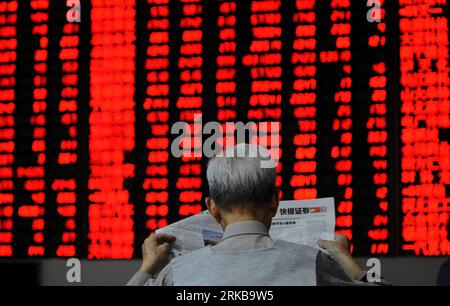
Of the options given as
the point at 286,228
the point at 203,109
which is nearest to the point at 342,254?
the point at 286,228

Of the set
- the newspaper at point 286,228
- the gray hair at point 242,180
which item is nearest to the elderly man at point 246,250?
the gray hair at point 242,180

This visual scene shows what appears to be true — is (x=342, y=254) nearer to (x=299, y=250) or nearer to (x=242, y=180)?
(x=299, y=250)

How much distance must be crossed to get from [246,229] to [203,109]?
1.11 meters

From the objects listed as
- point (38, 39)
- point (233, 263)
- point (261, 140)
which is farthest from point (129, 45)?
point (233, 263)

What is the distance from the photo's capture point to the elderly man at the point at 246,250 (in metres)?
1.41

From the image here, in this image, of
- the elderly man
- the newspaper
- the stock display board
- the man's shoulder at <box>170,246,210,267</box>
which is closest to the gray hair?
the elderly man

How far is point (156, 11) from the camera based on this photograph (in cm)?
257

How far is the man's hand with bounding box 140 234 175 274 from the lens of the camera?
1607 mm

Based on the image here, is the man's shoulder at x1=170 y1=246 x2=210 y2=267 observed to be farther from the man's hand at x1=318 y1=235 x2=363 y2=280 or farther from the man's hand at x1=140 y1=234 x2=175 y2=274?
the man's hand at x1=318 y1=235 x2=363 y2=280

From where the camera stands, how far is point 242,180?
1.47 metres

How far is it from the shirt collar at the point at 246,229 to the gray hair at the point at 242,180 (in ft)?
0.13
